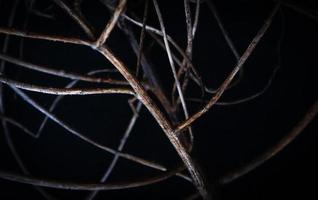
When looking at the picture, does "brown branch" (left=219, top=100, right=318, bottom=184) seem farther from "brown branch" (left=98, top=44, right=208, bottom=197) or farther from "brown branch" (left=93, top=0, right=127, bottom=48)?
"brown branch" (left=93, top=0, right=127, bottom=48)

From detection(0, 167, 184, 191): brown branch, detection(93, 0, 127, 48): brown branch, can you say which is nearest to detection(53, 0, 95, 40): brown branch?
detection(93, 0, 127, 48): brown branch

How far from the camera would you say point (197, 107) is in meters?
0.99

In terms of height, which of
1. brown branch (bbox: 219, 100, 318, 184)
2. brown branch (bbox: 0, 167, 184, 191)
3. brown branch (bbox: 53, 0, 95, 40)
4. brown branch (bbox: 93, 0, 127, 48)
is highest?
brown branch (bbox: 53, 0, 95, 40)

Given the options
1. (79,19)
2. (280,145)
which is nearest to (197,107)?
(280,145)

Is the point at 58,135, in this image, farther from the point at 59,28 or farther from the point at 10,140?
the point at 59,28

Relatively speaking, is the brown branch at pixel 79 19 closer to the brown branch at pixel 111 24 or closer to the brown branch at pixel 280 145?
the brown branch at pixel 111 24

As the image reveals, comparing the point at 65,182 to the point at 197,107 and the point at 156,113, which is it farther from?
the point at 197,107

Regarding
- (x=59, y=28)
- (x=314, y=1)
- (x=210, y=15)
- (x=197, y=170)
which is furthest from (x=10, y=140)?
(x=314, y=1)

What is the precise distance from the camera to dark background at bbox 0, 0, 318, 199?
0.92m

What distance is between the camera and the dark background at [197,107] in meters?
0.92

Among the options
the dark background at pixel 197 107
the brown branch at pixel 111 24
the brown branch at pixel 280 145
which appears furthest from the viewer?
the dark background at pixel 197 107

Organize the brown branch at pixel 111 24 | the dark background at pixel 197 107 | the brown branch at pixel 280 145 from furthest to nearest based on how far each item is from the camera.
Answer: the dark background at pixel 197 107 < the brown branch at pixel 280 145 < the brown branch at pixel 111 24

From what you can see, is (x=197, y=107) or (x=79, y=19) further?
(x=197, y=107)

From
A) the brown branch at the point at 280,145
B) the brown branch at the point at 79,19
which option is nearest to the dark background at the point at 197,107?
the brown branch at the point at 280,145
